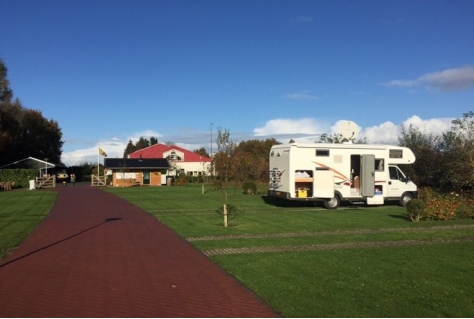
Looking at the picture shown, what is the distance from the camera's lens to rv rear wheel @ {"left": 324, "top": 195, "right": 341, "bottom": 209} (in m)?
21.3

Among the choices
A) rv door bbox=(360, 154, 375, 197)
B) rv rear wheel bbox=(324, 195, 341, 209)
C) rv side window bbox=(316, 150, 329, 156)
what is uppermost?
rv side window bbox=(316, 150, 329, 156)

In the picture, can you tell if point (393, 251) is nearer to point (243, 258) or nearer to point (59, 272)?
point (243, 258)

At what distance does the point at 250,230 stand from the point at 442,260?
606cm

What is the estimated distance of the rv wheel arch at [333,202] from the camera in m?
21.3

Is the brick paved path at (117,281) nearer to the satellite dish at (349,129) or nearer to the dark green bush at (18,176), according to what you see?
the satellite dish at (349,129)

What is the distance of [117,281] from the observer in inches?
306

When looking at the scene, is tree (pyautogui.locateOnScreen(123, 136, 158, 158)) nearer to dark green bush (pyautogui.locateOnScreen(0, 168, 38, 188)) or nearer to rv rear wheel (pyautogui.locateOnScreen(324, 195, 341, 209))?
dark green bush (pyautogui.locateOnScreen(0, 168, 38, 188))

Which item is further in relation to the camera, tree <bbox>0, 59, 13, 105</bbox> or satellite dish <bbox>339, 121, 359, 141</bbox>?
tree <bbox>0, 59, 13, 105</bbox>

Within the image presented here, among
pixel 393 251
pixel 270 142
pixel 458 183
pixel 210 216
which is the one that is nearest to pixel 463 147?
pixel 458 183

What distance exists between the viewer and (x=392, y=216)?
58.8ft

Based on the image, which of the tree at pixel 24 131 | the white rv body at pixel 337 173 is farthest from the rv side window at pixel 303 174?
the tree at pixel 24 131

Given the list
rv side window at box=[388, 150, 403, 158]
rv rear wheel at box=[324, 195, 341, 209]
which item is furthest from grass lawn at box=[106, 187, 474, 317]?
rv side window at box=[388, 150, 403, 158]

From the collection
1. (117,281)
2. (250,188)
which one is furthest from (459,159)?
(117,281)

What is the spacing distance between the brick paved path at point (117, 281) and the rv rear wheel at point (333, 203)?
9852mm
